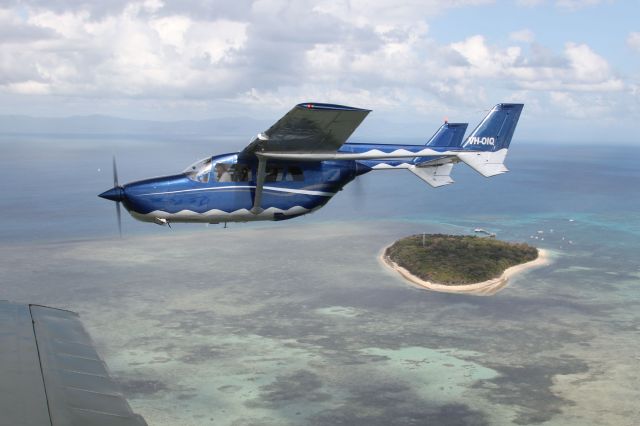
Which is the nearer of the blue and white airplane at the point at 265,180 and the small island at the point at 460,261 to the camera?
the blue and white airplane at the point at 265,180

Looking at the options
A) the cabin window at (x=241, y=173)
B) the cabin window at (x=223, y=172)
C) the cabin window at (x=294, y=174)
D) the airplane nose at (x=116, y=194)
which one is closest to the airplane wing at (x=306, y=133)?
the cabin window at (x=241, y=173)

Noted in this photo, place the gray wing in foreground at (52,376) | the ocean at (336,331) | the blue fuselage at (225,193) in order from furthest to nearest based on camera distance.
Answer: the ocean at (336,331), the blue fuselage at (225,193), the gray wing in foreground at (52,376)

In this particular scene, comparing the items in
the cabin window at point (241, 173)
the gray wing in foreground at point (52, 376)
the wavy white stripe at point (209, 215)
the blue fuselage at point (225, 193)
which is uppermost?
the cabin window at point (241, 173)

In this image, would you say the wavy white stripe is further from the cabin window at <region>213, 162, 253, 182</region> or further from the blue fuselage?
the cabin window at <region>213, 162, 253, 182</region>

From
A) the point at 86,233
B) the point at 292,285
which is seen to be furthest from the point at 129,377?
the point at 86,233

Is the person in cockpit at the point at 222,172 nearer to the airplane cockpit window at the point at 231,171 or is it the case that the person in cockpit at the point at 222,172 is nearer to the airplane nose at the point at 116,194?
the airplane cockpit window at the point at 231,171

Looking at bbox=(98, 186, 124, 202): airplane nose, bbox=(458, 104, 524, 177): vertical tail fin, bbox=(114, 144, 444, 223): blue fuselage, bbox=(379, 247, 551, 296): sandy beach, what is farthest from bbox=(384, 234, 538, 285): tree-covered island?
bbox=(98, 186, 124, 202): airplane nose
